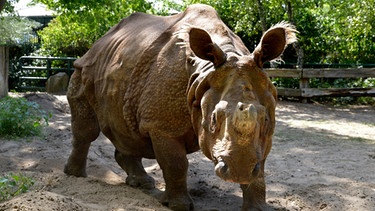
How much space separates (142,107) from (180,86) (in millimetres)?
533

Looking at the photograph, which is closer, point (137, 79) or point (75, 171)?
point (137, 79)

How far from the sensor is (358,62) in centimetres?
1823

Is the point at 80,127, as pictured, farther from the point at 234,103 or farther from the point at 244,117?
the point at 244,117

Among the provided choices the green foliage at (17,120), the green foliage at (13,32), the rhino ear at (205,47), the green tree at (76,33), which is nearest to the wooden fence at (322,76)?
the green tree at (76,33)

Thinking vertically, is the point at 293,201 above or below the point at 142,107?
below

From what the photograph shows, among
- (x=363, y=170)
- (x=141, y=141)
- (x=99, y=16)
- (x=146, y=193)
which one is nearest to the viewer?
(x=141, y=141)

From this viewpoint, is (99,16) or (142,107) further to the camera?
(99,16)

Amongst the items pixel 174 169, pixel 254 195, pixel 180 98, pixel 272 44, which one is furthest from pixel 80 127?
pixel 272 44

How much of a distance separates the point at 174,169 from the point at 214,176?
1.94 m

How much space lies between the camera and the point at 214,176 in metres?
6.95

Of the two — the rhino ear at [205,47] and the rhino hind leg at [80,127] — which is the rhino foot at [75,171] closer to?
the rhino hind leg at [80,127]

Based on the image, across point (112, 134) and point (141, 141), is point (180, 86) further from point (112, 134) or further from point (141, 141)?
point (112, 134)

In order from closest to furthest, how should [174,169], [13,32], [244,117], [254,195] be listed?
[244,117] < [254,195] < [174,169] < [13,32]

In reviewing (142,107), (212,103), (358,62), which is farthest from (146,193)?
(358,62)
